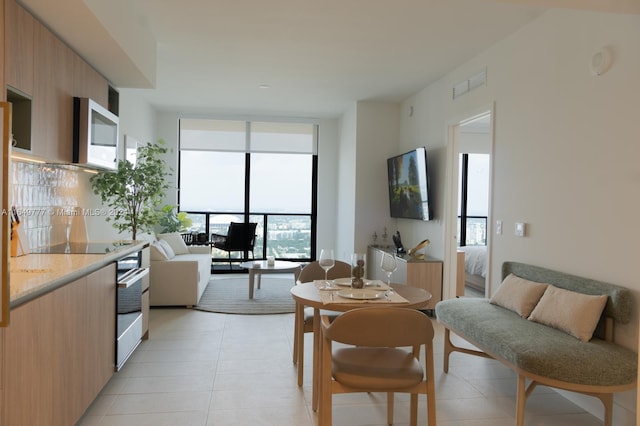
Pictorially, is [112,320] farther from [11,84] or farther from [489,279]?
[489,279]

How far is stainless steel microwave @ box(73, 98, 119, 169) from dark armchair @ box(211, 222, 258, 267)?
405 centimetres

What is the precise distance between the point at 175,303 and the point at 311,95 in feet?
11.4

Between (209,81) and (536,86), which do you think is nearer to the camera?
(536,86)

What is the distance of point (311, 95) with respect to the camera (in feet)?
20.9

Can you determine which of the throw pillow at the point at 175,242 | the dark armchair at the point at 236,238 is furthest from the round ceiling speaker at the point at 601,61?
the dark armchair at the point at 236,238

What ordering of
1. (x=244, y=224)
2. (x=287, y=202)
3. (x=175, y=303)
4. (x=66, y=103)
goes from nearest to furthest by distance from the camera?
A: (x=66, y=103) < (x=175, y=303) < (x=244, y=224) < (x=287, y=202)

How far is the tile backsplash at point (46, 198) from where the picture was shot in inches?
116

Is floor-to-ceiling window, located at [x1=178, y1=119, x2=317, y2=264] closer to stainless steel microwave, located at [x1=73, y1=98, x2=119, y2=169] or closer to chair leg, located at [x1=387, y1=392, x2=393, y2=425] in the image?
stainless steel microwave, located at [x1=73, y1=98, x2=119, y2=169]

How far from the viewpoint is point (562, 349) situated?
7.91 feet

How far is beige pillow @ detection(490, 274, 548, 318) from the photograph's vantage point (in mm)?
3074

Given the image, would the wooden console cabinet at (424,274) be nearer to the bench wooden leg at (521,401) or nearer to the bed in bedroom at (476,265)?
the bed in bedroom at (476,265)

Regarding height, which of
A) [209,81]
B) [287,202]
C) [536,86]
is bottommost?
[287,202]

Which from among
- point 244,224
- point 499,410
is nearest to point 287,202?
point 244,224

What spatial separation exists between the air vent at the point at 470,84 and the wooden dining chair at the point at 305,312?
239 cm
